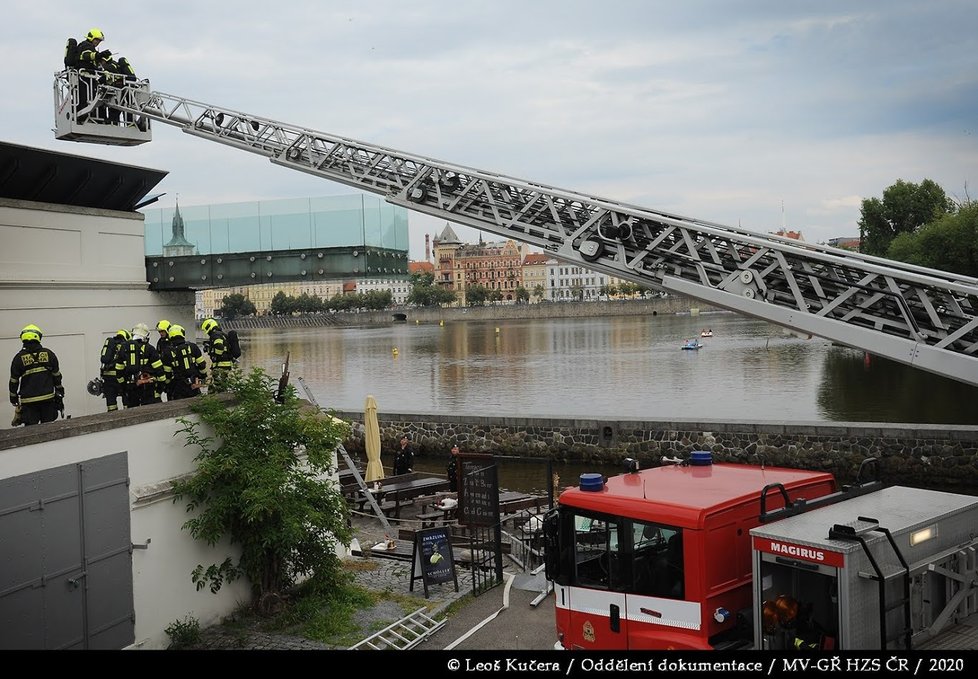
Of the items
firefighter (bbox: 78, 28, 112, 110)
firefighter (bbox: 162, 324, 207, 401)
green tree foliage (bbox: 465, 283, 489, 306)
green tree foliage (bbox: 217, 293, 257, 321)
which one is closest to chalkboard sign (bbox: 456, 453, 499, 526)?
firefighter (bbox: 162, 324, 207, 401)

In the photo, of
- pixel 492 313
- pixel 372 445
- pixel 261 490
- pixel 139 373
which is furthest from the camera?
pixel 492 313

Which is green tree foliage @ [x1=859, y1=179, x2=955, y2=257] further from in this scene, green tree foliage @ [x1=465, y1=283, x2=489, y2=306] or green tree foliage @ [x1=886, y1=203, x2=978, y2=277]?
green tree foliage @ [x1=465, y1=283, x2=489, y2=306]

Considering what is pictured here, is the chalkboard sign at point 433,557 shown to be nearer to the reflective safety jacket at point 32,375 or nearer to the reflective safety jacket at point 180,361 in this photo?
the reflective safety jacket at point 180,361

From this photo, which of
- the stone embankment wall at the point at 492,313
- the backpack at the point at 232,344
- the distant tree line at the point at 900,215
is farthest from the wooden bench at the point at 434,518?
the stone embankment wall at the point at 492,313

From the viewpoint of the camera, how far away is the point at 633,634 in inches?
Answer: 297

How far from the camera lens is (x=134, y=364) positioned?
40.1ft

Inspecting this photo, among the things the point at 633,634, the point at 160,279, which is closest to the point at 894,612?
the point at 633,634

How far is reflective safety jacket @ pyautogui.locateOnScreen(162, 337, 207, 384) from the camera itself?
12.1 m

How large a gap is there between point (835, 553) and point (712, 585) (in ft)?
3.89

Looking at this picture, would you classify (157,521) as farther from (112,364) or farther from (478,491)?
(478,491)


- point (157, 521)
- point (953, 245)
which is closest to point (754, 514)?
point (157, 521)

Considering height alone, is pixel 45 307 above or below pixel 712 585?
above

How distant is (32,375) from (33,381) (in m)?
0.08

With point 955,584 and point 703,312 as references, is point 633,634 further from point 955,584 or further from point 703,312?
point 703,312
